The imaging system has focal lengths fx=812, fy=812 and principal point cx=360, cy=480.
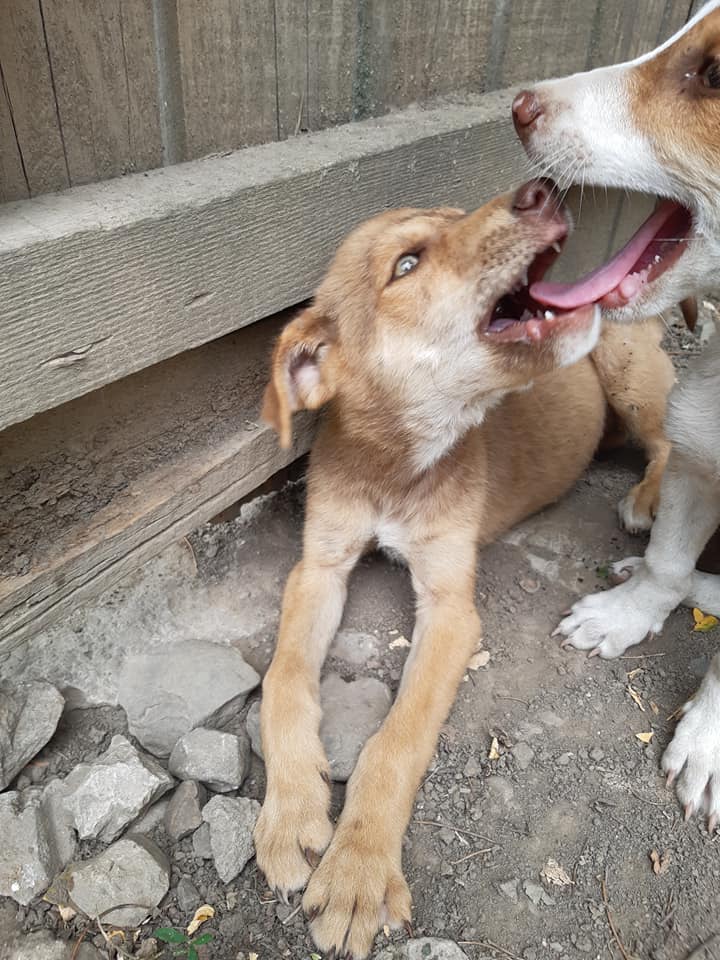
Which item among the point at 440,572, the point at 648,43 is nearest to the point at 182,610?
the point at 440,572

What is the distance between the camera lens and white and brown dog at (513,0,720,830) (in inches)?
88.0

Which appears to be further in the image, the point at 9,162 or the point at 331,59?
the point at 331,59

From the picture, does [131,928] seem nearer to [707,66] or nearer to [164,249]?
[164,249]

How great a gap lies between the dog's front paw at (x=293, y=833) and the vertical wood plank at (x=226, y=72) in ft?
6.79

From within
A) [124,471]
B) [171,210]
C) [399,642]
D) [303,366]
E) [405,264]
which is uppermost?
[171,210]

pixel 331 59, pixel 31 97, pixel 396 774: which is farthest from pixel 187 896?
pixel 331 59

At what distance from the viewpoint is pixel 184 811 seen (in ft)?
8.21

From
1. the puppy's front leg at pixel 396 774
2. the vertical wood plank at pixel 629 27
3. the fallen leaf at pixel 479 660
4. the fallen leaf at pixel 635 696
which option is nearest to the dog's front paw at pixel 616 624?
the fallen leaf at pixel 635 696

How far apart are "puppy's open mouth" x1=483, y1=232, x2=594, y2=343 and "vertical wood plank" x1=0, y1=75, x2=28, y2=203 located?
1.44 meters

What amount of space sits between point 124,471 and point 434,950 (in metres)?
1.80

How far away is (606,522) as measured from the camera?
3896 mm

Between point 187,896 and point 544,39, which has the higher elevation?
point 544,39

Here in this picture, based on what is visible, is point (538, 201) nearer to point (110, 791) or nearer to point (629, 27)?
point (110, 791)

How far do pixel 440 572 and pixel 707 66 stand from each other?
6.18 feet
